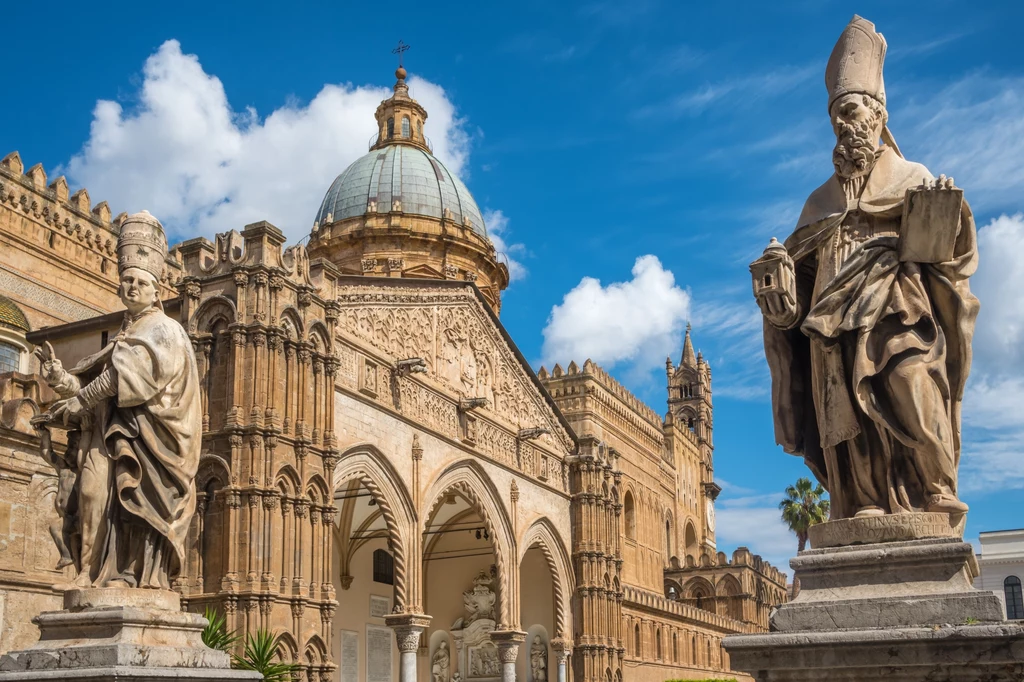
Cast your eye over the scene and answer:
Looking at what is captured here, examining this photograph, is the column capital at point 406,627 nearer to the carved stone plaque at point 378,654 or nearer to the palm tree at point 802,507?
the carved stone plaque at point 378,654

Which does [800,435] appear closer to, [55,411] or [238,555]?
[55,411]

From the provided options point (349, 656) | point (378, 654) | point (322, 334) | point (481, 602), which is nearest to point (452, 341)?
point (322, 334)

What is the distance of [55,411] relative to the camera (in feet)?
17.7

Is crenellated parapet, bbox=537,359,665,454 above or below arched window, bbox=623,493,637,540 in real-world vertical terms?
above

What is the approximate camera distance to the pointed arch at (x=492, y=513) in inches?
1211

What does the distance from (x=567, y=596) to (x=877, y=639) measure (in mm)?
33560

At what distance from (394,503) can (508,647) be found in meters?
7.60

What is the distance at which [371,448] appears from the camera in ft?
85.9

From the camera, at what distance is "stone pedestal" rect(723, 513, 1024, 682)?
370 centimetres

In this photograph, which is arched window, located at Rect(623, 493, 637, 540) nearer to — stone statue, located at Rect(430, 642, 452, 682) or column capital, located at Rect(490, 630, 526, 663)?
stone statue, located at Rect(430, 642, 452, 682)

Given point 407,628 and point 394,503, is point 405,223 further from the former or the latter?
point 407,628

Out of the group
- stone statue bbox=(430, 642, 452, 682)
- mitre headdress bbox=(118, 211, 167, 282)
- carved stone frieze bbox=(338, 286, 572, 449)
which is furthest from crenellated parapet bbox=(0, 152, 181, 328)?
mitre headdress bbox=(118, 211, 167, 282)

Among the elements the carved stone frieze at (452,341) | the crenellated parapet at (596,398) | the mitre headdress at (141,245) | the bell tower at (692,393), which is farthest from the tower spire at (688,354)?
the mitre headdress at (141,245)

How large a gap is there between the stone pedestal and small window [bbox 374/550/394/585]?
1246 inches
